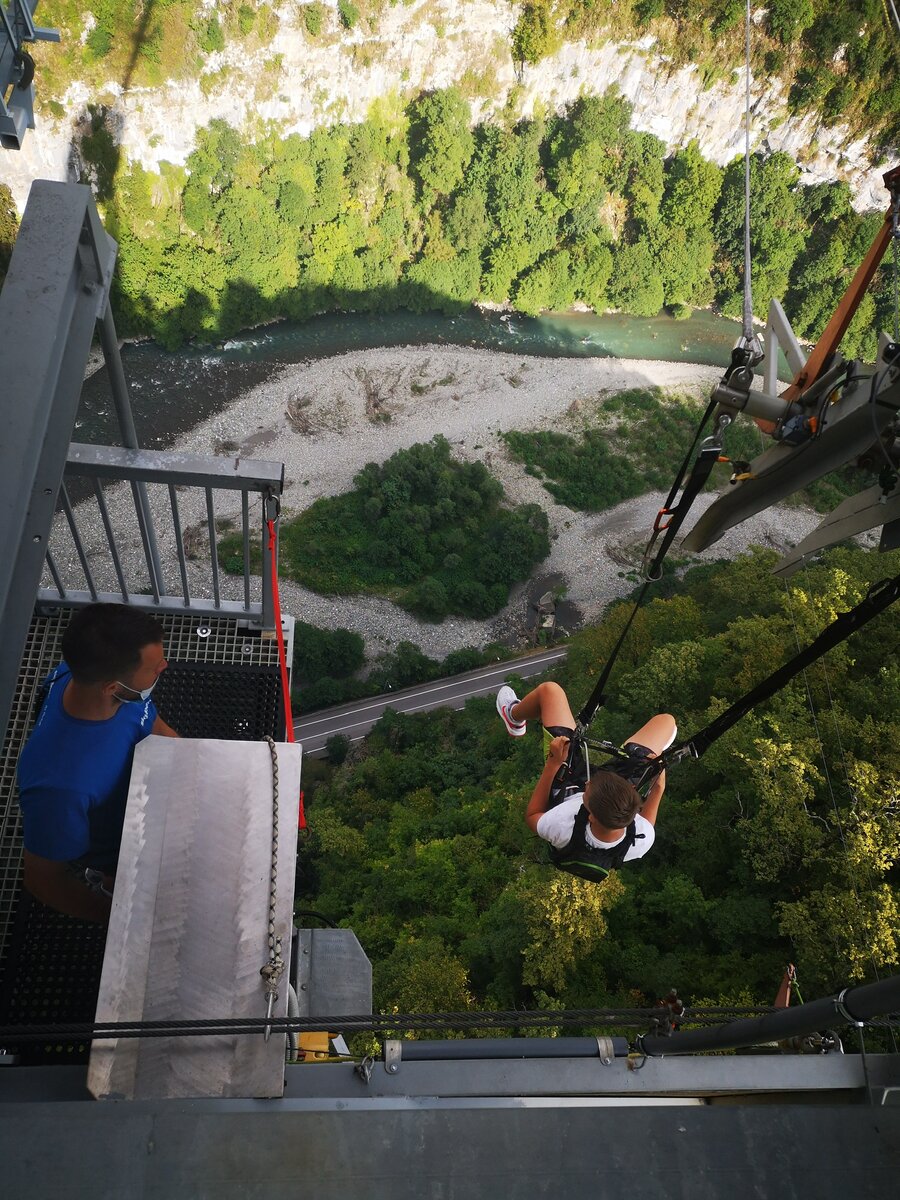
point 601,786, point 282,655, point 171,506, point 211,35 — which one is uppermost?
point 211,35

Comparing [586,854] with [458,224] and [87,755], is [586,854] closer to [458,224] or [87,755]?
[87,755]

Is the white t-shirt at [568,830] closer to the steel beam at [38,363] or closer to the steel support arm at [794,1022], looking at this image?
the steel support arm at [794,1022]

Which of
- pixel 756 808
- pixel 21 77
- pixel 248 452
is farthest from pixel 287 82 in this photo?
pixel 756 808

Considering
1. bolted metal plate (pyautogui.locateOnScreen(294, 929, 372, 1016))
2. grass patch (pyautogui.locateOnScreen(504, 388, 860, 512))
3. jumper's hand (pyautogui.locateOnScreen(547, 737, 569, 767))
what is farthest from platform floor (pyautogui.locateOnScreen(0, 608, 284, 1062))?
grass patch (pyautogui.locateOnScreen(504, 388, 860, 512))

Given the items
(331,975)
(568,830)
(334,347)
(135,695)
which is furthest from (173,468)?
(334,347)

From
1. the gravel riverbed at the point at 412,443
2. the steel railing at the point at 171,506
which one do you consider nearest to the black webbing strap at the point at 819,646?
the steel railing at the point at 171,506

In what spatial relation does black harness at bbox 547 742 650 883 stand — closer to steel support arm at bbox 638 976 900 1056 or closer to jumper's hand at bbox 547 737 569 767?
jumper's hand at bbox 547 737 569 767
